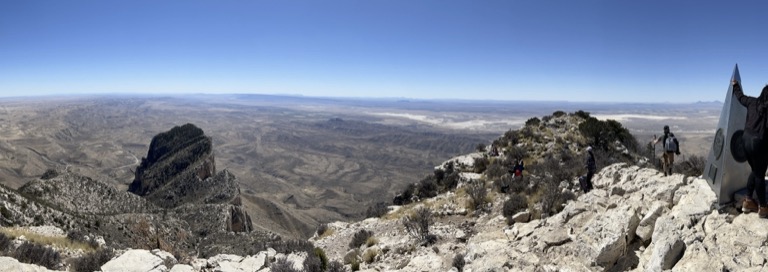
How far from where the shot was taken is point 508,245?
25.5 ft

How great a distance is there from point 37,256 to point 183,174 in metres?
57.8

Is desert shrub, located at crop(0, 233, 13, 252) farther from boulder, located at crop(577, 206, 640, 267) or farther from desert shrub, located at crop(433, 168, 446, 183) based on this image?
desert shrub, located at crop(433, 168, 446, 183)

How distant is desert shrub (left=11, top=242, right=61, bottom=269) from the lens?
7359 mm

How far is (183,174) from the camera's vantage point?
60.2 metres

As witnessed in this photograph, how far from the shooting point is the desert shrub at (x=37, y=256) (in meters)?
7.36

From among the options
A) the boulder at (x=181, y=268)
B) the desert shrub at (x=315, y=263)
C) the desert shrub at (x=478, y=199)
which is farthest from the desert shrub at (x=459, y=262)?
the desert shrub at (x=478, y=199)

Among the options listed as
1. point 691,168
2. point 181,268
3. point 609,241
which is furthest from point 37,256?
point 691,168

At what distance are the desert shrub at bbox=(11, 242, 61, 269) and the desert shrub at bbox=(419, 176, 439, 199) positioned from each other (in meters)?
14.9

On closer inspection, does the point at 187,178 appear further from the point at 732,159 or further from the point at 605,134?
the point at 732,159

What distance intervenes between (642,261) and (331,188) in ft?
341

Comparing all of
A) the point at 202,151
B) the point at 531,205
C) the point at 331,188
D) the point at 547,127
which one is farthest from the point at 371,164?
the point at 531,205

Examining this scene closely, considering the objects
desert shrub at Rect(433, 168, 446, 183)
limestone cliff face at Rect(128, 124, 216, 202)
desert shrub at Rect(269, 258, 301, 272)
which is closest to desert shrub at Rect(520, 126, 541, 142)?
desert shrub at Rect(433, 168, 446, 183)

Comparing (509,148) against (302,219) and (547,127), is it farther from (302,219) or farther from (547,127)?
(302,219)

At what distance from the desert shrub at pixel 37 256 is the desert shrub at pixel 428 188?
14909mm
